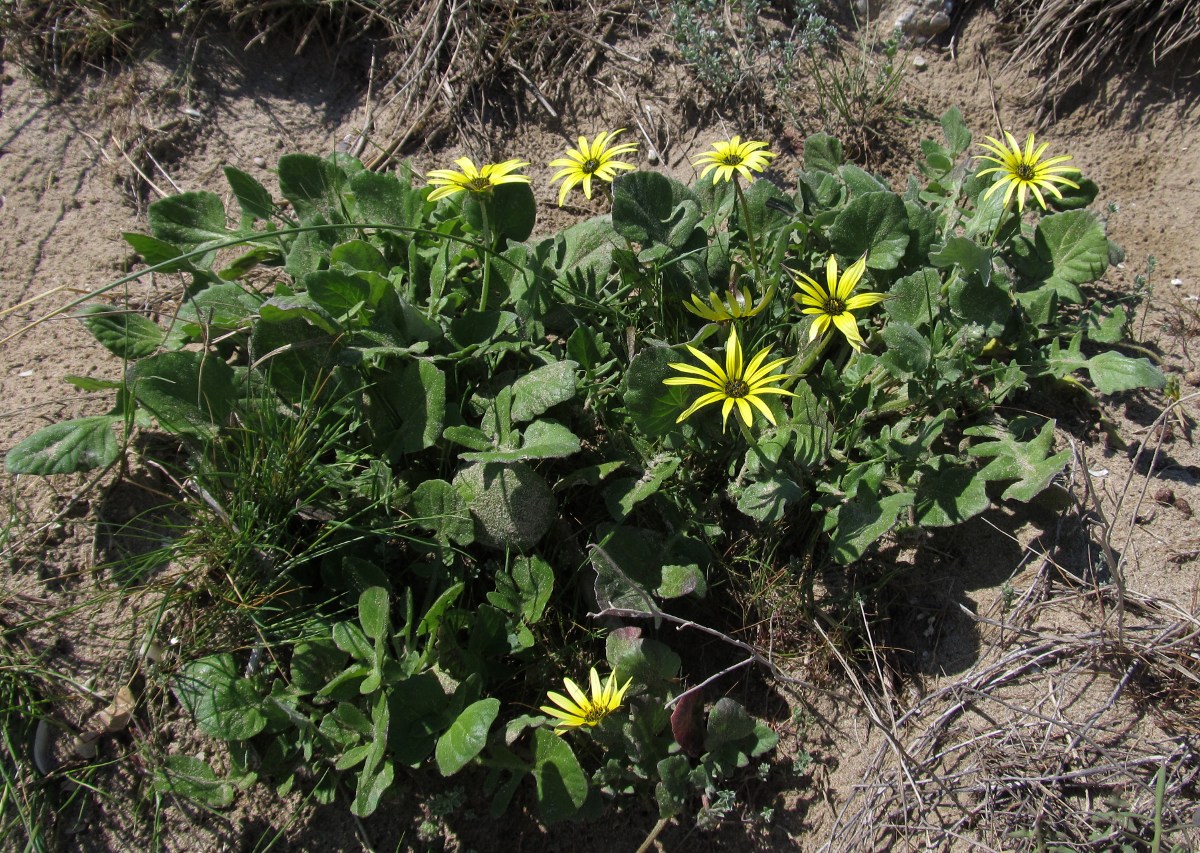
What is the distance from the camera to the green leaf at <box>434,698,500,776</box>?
78.3 inches

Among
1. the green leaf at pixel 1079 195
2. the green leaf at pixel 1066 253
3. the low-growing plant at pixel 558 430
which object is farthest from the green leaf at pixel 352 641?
the green leaf at pixel 1079 195

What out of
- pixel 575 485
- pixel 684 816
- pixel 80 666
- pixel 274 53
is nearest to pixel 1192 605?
pixel 684 816

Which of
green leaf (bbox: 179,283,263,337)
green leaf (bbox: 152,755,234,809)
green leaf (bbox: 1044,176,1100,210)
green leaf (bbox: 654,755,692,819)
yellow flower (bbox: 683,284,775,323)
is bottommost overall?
green leaf (bbox: 152,755,234,809)

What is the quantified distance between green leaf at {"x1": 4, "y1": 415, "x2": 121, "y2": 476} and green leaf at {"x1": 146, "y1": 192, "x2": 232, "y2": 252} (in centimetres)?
69

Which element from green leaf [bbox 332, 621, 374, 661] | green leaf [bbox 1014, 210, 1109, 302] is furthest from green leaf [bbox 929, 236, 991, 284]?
green leaf [bbox 332, 621, 374, 661]

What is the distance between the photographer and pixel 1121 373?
247 centimetres

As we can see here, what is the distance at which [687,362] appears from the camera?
7.97 ft

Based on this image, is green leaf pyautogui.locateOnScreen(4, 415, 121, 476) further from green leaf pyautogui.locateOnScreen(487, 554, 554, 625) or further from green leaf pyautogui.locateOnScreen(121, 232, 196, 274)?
green leaf pyautogui.locateOnScreen(487, 554, 554, 625)

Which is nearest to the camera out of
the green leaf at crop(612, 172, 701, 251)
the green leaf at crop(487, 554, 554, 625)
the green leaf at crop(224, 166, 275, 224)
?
the green leaf at crop(487, 554, 554, 625)

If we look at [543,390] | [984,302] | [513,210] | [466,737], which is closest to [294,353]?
[543,390]

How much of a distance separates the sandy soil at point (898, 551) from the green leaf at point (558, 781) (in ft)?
0.80

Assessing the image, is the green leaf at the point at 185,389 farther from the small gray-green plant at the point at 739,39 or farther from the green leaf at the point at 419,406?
the small gray-green plant at the point at 739,39

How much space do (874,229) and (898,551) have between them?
0.99 meters

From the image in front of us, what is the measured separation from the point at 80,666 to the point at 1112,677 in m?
2.79
